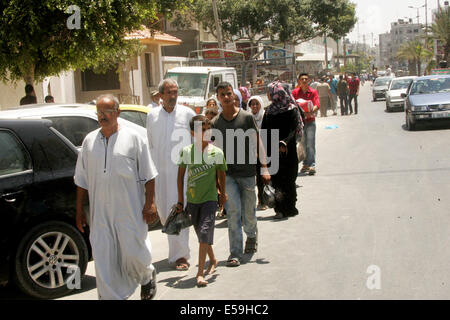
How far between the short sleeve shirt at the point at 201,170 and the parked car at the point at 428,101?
14.3 metres

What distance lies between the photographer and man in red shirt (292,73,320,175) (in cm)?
1194

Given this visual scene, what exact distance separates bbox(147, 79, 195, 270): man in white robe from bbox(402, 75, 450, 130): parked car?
13.9m

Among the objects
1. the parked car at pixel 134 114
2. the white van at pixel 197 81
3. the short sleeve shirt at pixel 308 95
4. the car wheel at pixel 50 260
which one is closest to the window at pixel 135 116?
the parked car at pixel 134 114

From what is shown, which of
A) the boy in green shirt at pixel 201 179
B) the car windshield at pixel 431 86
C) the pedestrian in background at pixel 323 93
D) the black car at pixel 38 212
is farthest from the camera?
the pedestrian in background at pixel 323 93

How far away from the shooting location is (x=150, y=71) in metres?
32.5

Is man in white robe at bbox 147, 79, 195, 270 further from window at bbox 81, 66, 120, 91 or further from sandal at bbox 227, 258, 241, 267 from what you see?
window at bbox 81, 66, 120, 91

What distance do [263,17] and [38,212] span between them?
40654mm

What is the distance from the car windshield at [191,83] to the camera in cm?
2069

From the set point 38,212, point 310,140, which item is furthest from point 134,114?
point 310,140

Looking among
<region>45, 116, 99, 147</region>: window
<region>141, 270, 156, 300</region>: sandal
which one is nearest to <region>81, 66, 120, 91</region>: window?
<region>45, 116, 99, 147</region>: window

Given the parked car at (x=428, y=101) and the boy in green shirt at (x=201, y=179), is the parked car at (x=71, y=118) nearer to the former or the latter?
the boy in green shirt at (x=201, y=179)

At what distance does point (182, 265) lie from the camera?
6.79 meters
